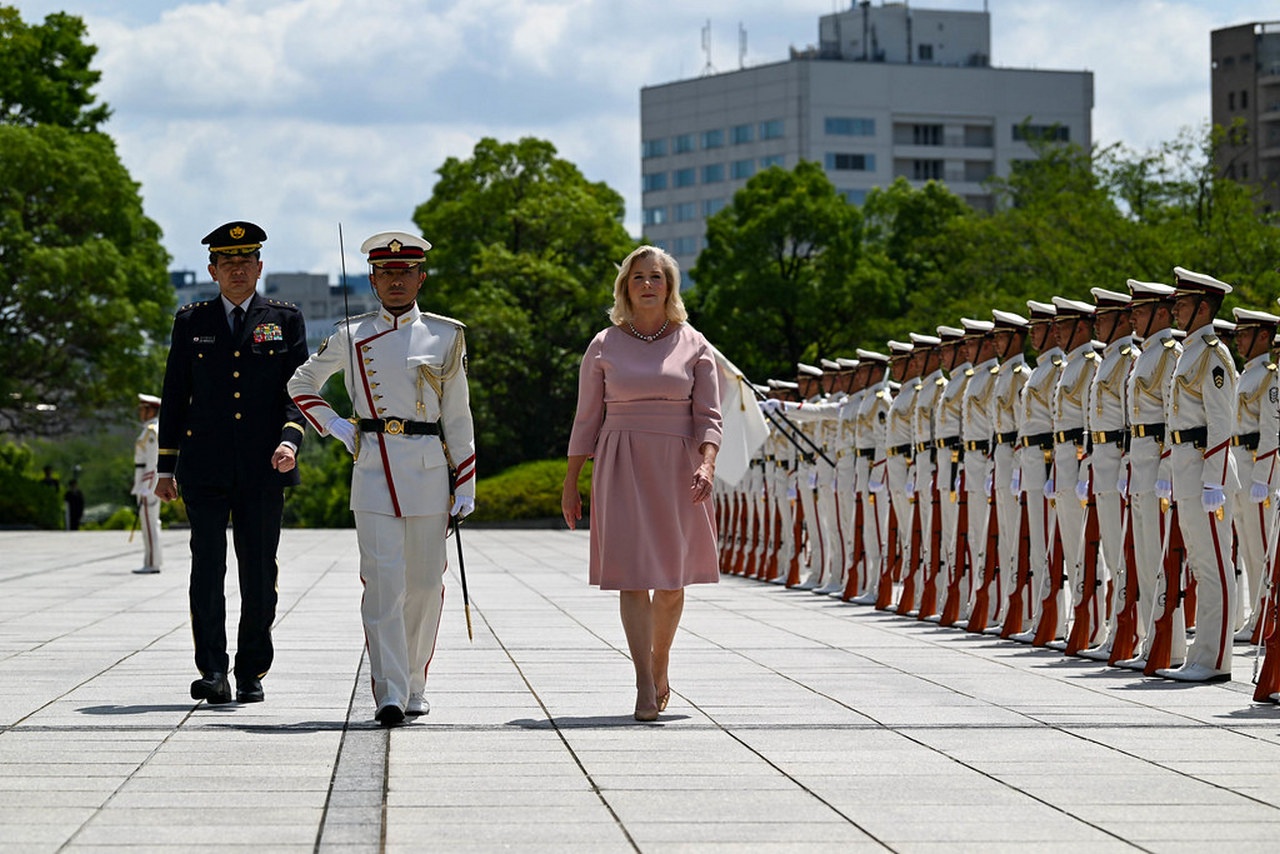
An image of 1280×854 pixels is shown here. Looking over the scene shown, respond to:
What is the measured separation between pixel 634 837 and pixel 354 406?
3756 millimetres

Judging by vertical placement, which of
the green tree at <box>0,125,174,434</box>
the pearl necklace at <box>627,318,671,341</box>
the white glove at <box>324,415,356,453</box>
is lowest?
the white glove at <box>324,415,356,453</box>

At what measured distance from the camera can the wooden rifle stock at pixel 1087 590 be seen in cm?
1330

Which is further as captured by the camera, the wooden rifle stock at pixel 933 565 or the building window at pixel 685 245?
the building window at pixel 685 245

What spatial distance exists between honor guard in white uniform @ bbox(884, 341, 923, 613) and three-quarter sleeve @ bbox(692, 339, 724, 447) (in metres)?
8.18

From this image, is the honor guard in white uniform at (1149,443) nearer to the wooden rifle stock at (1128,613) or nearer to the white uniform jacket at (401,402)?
the wooden rifle stock at (1128,613)

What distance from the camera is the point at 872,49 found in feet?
411

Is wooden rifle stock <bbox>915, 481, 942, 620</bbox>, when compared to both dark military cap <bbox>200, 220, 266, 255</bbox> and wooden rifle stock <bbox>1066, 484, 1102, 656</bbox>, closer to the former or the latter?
wooden rifle stock <bbox>1066, 484, 1102, 656</bbox>

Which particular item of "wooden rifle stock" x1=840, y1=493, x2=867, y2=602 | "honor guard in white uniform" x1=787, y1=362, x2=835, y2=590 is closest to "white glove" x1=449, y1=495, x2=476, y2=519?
"wooden rifle stock" x1=840, y1=493, x2=867, y2=602

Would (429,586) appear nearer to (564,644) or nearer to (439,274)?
(564,644)

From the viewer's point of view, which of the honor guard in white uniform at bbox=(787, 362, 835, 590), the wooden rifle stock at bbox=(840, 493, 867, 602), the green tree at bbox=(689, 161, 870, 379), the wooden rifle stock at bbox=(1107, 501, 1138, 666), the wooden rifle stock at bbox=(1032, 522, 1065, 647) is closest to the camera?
the wooden rifle stock at bbox=(1107, 501, 1138, 666)

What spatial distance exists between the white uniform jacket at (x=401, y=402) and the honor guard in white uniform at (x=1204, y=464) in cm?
434

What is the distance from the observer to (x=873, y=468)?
1927cm

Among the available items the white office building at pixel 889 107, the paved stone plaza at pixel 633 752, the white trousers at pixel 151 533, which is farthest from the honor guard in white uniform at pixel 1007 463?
the white office building at pixel 889 107

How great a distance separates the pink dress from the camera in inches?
383
